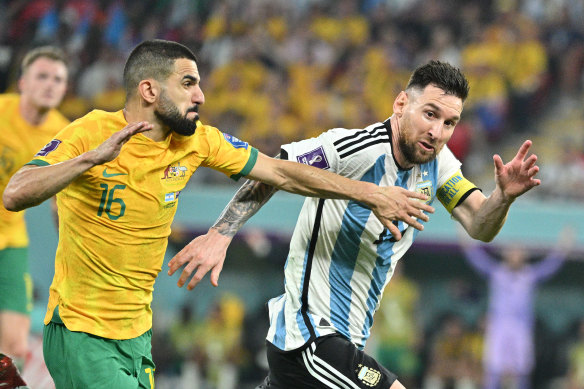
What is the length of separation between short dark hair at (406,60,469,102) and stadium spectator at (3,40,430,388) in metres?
0.72

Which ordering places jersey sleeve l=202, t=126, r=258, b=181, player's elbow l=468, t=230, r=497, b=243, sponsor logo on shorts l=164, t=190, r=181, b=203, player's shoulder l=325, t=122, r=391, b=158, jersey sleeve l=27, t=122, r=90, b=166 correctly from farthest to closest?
player's elbow l=468, t=230, r=497, b=243
player's shoulder l=325, t=122, r=391, b=158
jersey sleeve l=202, t=126, r=258, b=181
sponsor logo on shorts l=164, t=190, r=181, b=203
jersey sleeve l=27, t=122, r=90, b=166

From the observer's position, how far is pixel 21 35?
13695mm

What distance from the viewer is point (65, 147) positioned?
151 inches

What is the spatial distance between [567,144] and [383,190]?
8132mm

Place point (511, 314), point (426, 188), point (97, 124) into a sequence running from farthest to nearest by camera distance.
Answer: point (511, 314)
point (426, 188)
point (97, 124)

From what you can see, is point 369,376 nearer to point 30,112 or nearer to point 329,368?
point 329,368

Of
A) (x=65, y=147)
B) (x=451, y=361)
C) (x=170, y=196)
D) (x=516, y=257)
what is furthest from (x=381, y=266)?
(x=451, y=361)

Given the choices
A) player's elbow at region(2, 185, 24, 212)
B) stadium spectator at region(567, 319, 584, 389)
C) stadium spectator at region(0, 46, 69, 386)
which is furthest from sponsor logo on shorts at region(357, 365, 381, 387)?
stadium spectator at region(567, 319, 584, 389)

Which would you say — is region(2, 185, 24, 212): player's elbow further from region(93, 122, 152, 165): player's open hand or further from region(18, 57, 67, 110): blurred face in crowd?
region(18, 57, 67, 110): blurred face in crowd

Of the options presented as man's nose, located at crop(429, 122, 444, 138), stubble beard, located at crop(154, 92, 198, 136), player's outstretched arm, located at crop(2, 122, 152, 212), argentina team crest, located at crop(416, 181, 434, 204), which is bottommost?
player's outstretched arm, located at crop(2, 122, 152, 212)

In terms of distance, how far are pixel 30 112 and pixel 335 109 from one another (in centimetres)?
661

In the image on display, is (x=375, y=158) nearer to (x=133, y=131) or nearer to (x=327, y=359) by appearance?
(x=327, y=359)

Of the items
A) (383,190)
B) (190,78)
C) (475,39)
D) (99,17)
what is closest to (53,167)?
(190,78)

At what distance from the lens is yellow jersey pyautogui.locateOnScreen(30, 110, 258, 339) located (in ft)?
13.3
